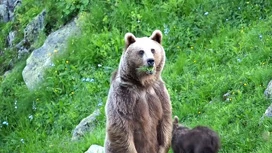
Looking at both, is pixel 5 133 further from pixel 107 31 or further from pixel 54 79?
pixel 107 31

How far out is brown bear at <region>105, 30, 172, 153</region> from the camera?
8.34 meters

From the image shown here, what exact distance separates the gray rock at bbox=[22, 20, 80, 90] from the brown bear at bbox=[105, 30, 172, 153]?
18.8ft

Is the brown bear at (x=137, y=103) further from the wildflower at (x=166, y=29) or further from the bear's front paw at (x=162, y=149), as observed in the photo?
the wildflower at (x=166, y=29)

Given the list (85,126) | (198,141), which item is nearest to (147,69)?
(198,141)

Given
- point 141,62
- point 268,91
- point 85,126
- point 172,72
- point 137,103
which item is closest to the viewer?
point 141,62

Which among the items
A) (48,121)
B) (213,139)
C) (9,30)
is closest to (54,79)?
(48,121)

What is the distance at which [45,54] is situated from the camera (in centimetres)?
1461

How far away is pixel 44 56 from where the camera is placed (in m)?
14.6

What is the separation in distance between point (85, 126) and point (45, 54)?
10.7ft

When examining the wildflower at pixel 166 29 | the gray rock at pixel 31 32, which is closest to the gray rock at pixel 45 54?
the gray rock at pixel 31 32

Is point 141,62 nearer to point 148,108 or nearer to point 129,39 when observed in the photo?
point 129,39

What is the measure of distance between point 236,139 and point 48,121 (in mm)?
4447

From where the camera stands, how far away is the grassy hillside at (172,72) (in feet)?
33.1

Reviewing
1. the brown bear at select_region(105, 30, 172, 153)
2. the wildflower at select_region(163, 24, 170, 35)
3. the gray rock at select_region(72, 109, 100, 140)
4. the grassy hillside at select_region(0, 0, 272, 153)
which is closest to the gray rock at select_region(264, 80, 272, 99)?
the grassy hillside at select_region(0, 0, 272, 153)
